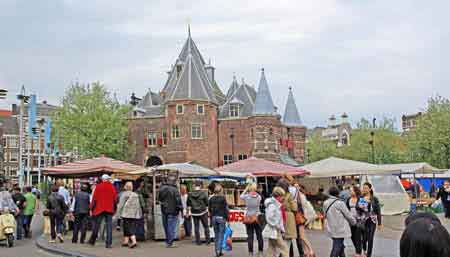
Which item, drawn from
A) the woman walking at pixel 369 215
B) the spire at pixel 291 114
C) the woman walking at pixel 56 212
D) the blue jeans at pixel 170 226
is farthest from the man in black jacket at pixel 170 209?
the spire at pixel 291 114

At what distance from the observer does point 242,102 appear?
6575 centimetres

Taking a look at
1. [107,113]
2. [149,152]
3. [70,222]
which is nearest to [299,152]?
[149,152]

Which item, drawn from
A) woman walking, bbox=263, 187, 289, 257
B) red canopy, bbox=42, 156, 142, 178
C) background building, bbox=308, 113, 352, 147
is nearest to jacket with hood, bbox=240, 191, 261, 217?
woman walking, bbox=263, 187, 289, 257

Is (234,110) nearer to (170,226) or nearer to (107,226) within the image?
(107,226)

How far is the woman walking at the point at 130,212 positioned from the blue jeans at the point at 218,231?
8.81 feet

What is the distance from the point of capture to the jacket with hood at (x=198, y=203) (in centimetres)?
1570

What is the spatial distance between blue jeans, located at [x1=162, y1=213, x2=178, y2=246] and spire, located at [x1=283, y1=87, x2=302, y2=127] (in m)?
58.3

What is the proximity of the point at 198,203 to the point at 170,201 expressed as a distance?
0.80 m

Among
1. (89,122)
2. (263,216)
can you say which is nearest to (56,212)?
(263,216)

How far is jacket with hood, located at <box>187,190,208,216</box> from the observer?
15.7 meters

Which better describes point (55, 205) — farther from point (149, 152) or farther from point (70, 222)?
point (149, 152)

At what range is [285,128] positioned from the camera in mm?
71938

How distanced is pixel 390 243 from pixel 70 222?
11565 millimetres

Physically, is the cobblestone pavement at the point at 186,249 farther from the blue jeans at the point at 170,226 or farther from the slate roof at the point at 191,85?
the slate roof at the point at 191,85
